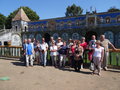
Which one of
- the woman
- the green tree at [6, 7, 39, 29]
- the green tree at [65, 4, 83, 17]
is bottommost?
the woman

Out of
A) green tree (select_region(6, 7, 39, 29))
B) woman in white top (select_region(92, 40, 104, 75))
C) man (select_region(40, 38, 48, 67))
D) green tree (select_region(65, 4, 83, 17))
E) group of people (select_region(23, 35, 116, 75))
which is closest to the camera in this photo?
woman in white top (select_region(92, 40, 104, 75))

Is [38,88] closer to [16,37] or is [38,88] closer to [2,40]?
[2,40]

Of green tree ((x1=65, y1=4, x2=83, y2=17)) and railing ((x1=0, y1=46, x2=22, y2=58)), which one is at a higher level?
green tree ((x1=65, y1=4, x2=83, y2=17))

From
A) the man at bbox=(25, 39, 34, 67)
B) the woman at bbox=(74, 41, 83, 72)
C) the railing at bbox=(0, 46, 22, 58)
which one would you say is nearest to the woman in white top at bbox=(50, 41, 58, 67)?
the man at bbox=(25, 39, 34, 67)

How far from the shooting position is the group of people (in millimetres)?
7195

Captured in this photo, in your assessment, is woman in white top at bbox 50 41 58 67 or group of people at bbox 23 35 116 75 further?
woman in white top at bbox 50 41 58 67

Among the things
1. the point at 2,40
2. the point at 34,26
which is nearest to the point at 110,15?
the point at 34,26

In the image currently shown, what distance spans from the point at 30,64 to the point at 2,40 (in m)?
33.9

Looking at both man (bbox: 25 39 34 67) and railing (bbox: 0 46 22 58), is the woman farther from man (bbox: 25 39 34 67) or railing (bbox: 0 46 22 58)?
railing (bbox: 0 46 22 58)

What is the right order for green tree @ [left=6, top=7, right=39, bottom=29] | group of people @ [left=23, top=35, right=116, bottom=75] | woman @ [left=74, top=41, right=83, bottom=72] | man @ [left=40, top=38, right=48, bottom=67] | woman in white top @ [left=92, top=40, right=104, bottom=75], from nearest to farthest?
1. woman in white top @ [left=92, top=40, right=104, bottom=75]
2. group of people @ [left=23, top=35, right=116, bottom=75]
3. woman @ [left=74, top=41, right=83, bottom=72]
4. man @ [left=40, top=38, right=48, bottom=67]
5. green tree @ [left=6, top=7, right=39, bottom=29]

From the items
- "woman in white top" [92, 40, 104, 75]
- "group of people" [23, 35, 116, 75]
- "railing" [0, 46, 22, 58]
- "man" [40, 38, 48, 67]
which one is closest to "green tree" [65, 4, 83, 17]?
"railing" [0, 46, 22, 58]

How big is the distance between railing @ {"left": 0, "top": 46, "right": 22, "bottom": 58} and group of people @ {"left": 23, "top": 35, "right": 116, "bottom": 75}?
2.80 meters

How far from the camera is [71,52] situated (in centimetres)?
834

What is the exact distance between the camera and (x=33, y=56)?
992 centimetres
